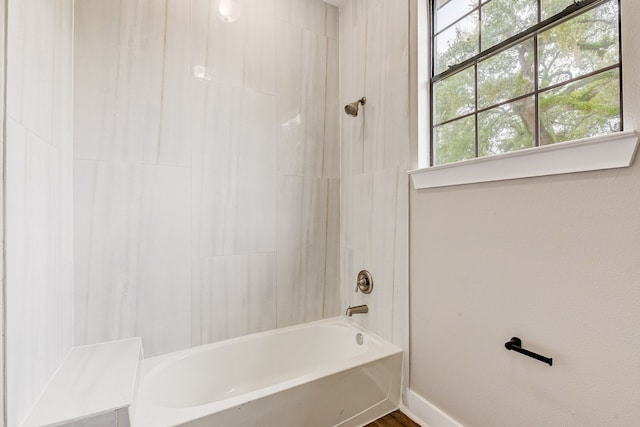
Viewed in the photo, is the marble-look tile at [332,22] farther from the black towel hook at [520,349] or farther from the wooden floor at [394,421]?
the wooden floor at [394,421]

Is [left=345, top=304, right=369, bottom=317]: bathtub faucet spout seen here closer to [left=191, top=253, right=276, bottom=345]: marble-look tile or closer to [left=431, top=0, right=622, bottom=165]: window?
[left=191, top=253, right=276, bottom=345]: marble-look tile

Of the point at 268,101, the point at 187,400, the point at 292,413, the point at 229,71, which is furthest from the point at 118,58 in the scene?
the point at 292,413

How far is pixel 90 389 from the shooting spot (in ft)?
3.85

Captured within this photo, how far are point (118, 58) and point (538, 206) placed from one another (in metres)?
2.16

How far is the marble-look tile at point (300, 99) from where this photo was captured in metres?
2.09

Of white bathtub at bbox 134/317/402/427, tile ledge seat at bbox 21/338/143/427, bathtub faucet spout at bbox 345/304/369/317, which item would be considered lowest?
white bathtub at bbox 134/317/402/427

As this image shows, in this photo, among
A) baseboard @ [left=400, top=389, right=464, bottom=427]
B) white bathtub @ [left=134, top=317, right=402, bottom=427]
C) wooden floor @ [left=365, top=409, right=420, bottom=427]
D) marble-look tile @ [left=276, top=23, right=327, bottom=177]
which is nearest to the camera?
white bathtub @ [left=134, top=317, right=402, bottom=427]

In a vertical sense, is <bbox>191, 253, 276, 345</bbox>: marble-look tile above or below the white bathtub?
above

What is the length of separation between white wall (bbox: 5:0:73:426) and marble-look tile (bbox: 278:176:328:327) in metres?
1.17

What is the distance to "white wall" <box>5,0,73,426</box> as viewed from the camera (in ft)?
2.98

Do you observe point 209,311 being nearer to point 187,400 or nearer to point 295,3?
point 187,400

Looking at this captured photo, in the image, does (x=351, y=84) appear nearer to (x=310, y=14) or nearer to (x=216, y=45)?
(x=310, y=14)

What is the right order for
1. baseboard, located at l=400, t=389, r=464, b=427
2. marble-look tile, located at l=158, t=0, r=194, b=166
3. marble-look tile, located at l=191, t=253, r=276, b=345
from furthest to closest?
marble-look tile, located at l=191, t=253, r=276, b=345 → marble-look tile, located at l=158, t=0, r=194, b=166 → baseboard, located at l=400, t=389, r=464, b=427

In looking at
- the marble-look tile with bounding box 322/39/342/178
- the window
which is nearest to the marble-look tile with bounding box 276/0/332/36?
the marble-look tile with bounding box 322/39/342/178
